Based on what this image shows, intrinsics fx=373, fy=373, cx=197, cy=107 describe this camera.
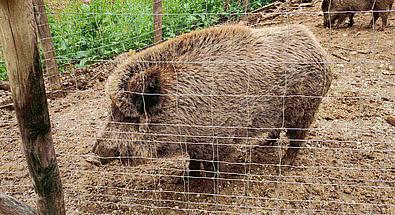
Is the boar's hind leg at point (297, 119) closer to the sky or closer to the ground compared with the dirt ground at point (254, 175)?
closer to the sky

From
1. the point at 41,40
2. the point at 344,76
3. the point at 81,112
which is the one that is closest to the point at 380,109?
the point at 344,76

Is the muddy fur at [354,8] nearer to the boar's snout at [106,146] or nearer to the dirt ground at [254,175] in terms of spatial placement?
the dirt ground at [254,175]

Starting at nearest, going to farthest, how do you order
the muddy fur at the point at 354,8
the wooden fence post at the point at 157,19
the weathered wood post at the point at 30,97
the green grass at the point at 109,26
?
the weathered wood post at the point at 30,97, the wooden fence post at the point at 157,19, the green grass at the point at 109,26, the muddy fur at the point at 354,8

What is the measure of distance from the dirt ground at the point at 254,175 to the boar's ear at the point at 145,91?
0.65 meters

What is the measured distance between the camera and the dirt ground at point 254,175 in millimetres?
3725

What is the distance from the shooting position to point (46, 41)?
564 cm

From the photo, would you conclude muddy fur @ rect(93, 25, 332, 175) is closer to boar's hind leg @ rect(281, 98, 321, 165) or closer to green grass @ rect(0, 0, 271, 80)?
boar's hind leg @ rect(281, 98, 321, 165)

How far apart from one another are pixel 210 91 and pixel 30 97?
184 cm

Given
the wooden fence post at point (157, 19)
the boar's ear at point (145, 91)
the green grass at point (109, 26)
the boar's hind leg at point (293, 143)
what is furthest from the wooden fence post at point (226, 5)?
the boar's ear at point (145, 91)

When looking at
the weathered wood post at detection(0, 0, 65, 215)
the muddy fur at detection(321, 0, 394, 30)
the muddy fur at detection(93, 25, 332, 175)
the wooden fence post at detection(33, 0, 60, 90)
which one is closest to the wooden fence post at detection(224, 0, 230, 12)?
the muddy fur at detection(321, 0, 394, 30)

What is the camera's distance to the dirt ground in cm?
372

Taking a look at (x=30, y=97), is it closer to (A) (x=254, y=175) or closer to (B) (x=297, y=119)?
(A) (x=254, y=175)

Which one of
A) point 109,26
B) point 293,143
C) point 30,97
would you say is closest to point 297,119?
point 293,143

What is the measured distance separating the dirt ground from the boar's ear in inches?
A: 25.7
